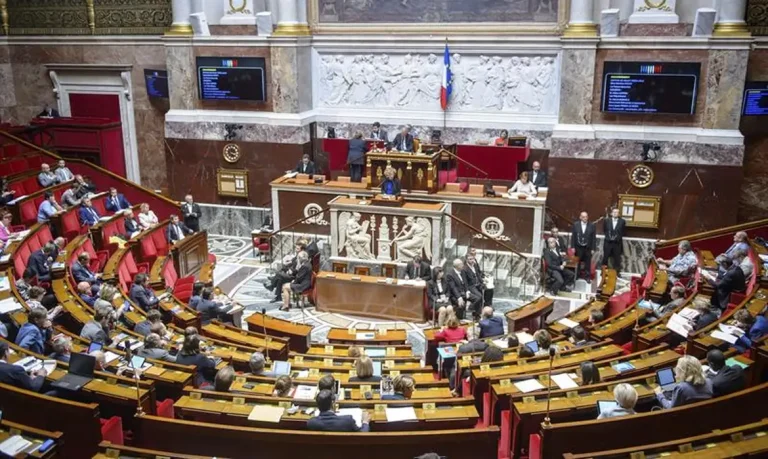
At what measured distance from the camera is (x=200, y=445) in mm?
5758

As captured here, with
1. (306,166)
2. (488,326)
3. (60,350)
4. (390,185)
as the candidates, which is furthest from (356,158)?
(60,350)

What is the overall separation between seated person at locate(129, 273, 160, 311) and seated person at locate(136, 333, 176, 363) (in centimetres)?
241

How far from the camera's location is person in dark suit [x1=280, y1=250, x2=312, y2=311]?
12031 mm

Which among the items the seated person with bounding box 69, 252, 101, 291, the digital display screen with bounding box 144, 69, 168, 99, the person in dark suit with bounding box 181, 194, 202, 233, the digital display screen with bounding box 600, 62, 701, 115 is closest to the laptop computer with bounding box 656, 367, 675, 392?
the seated person with bounding box 69, 252, 101, 291

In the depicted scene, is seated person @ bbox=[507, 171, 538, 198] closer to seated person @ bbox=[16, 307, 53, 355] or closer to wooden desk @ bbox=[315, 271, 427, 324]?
wooden desk @ bbox=[315, 271, 427, 324]

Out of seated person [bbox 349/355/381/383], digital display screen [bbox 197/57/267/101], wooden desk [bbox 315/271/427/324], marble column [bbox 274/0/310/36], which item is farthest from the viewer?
digital display screen [bbox 197/57/267/101]

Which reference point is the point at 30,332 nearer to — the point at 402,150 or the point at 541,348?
the point at 541,348

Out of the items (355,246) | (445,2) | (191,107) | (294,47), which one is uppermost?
(445,2)

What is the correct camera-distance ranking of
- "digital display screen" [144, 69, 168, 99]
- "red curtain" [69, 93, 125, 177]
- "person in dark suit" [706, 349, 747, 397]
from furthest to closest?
"red curtain" [69, 93, 125, 177] < "digital display screen" [144, 69, 168, 99] < "person in dark suit" [706, 349, 747, 397]

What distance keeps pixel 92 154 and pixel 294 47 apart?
6222mm

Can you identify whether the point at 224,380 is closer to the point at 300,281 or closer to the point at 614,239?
the point at 300,281

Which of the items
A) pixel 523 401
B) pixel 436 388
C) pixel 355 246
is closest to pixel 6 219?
pixel 355 246

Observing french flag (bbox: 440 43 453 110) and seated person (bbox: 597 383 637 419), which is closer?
seated person (bbox: 597 383 637 419)

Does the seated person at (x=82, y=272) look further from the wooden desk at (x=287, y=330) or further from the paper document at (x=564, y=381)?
the paper document at (x=564, y=381)
